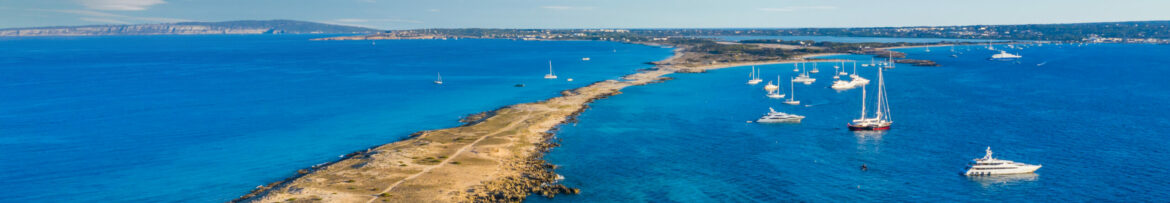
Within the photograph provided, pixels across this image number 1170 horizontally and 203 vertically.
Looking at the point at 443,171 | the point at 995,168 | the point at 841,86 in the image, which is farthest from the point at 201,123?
the point at 841,86

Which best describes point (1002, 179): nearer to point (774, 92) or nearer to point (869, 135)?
point (869, 135)

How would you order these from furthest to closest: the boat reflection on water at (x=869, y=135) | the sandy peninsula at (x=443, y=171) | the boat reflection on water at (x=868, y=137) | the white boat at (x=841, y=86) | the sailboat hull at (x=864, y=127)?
the white boat at (x=841, y=86), the sailboat hull at (x=864, y=127), the boat reflection on water at (x=869, y=135), the boat reflection on water at (x=868, y=137), the sandy peninsula at (x=443, y=171)

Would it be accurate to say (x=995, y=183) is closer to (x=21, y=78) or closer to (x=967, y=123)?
(x=967, y=123)

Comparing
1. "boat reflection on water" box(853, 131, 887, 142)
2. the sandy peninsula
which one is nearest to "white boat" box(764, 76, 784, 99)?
"boat reflection on water" box(853, 131, 887, 142)

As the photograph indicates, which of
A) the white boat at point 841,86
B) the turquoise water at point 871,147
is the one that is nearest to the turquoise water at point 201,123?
the turquoise water at point 871,147

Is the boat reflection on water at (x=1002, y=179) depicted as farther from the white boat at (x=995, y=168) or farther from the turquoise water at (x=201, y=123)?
the turquoise water at (x=201, y=123)
